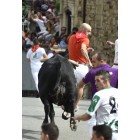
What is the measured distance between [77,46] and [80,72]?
530 mm

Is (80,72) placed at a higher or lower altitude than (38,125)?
higher

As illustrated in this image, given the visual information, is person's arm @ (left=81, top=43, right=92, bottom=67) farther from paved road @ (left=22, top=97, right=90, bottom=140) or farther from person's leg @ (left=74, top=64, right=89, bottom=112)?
paved road @ (left=22, top=97, right=90, bottom=140)

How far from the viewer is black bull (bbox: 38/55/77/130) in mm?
9914

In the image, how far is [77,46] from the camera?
11.8m

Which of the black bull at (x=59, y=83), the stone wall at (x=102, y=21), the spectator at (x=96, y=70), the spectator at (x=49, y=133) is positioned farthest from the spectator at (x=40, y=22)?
the spectator at (x=49, y=133)

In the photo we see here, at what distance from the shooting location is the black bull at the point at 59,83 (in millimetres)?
9914

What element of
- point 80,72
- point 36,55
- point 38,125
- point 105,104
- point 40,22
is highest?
point 105,104

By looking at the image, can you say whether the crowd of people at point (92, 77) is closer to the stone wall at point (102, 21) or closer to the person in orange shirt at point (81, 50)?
the person in orange shirt at point (81, 50)

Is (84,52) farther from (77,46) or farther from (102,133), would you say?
(102,133)

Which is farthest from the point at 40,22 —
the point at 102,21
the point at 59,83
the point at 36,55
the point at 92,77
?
the point at 92,77

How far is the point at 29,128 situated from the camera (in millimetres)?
11219
